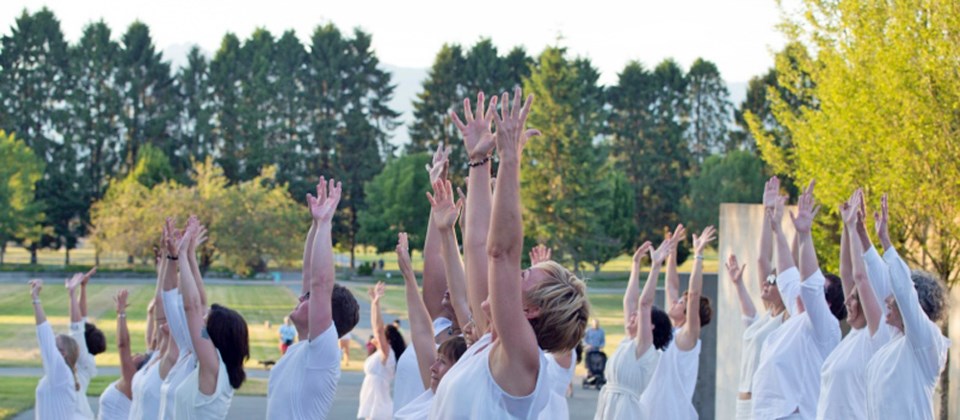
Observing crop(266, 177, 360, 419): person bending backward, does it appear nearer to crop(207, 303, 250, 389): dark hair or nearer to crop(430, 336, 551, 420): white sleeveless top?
crop(207, 303, 250, 389): dark hair

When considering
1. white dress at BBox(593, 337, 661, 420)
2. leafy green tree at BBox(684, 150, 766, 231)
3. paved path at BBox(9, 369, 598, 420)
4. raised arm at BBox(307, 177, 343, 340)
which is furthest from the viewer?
leafy green tree at BBox(684, 150, 766, 231)

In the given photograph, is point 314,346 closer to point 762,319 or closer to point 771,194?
point 771,194

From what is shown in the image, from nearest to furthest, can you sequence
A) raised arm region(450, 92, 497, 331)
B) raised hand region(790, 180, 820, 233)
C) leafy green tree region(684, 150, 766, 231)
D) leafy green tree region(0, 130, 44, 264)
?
raised arm region(450, 92, 497, 331) < raised hand region(790, 180, 820, 233) < leafy green tree region(0, 130, 44, 264) < leafy green tree region(684, 150, 766, 231)

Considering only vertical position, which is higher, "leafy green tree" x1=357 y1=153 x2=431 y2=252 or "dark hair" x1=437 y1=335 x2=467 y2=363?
"leafy green tree" x1=357 y1=153 x2=431 y2=252

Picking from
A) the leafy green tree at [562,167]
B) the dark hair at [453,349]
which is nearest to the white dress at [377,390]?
the dark hair at [453,349]

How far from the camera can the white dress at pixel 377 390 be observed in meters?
15.0

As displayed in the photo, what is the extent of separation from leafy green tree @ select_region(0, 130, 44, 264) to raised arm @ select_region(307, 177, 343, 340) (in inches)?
2876

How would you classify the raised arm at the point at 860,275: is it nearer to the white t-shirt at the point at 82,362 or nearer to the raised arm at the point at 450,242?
the raised arm at the point at 450,242

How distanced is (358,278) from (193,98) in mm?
23553

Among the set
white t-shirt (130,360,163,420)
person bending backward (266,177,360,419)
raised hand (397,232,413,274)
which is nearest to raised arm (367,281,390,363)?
white t-shirt (130,360,163,420)

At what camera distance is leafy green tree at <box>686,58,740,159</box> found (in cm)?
9119

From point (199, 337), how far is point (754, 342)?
183 inches

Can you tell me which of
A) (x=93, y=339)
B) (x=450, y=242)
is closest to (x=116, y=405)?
(x=93, y=339)

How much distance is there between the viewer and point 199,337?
6691mm
